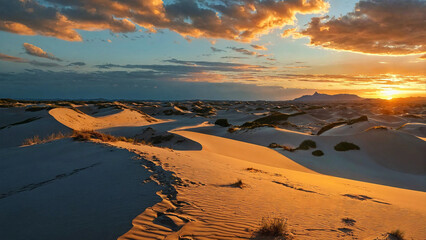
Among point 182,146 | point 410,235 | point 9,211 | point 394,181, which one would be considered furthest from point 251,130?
point 9,211

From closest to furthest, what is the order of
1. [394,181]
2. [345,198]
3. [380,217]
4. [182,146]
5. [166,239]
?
[166,239] < [380,217] < [345,198] < [394,181] < [182,146]

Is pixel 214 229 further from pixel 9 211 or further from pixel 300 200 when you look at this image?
pixel 9 211

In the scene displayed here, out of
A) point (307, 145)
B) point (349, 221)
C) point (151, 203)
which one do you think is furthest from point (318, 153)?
point (151, 203)

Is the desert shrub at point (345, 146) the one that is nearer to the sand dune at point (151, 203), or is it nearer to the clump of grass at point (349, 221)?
the sand dune at point (151, 203)

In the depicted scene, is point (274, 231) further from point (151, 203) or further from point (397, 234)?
point (397, 234)

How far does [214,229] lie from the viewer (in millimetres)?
4105

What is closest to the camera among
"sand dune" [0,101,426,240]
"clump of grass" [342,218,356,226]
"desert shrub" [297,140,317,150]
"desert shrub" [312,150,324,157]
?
"sand dune" [0,101,426,240]

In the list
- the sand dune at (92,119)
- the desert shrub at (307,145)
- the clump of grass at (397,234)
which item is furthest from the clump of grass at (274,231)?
the sand dune at (92,119)

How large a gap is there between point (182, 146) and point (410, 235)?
1536cm

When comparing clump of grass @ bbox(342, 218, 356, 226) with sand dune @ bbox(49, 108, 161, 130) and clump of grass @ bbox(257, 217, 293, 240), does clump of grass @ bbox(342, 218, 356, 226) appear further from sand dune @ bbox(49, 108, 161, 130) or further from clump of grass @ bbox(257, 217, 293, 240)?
sand dune @ bbox(49, 108, 161, 130)

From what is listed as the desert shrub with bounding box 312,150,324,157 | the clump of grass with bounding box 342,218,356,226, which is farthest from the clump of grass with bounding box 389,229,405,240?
the desert shrub with bounding box 312,150,324,157

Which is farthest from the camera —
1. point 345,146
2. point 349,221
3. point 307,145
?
point 307,145

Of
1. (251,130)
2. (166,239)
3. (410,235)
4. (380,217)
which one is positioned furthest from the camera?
(251,130)

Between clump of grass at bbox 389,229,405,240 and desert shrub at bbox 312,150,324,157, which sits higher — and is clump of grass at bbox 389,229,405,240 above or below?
above
